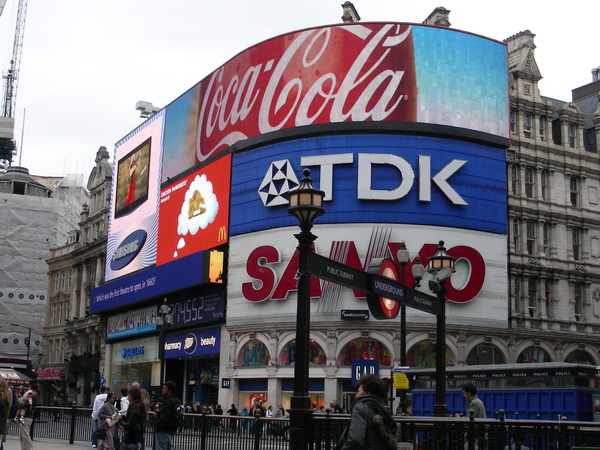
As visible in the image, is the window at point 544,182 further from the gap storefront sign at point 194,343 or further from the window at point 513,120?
Answer: the gap storefront sign at point 194,343

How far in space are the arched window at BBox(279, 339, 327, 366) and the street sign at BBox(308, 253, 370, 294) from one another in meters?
29.9

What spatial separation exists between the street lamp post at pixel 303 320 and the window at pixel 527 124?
41157 millimetres

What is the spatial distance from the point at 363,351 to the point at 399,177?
10.1 metres

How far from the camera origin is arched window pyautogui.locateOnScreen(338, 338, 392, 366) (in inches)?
1853

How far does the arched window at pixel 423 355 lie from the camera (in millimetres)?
46781

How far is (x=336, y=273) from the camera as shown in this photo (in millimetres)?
16453

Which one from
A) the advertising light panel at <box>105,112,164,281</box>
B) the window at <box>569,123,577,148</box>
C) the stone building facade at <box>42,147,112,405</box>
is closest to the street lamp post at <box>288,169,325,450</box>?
the window at <box>569,123,577,148</box>

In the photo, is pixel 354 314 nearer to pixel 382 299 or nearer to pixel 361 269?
pixel 361 269

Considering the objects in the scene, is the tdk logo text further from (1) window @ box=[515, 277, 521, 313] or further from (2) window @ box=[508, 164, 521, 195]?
(1) window @ box=[515, 277, 521, 313]

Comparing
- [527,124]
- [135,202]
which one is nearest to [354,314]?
[527,124]

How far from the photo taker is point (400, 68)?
4888 centimetres

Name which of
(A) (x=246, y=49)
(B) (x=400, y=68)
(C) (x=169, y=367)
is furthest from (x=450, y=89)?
(C) (x=169, y=367)

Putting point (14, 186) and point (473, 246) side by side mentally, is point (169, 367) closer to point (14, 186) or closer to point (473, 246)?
point (473, 246)

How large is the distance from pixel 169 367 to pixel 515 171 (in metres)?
28.3
